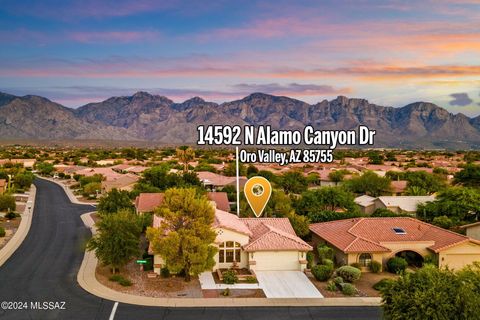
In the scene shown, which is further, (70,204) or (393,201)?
(70,204)

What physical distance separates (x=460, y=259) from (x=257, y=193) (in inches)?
700

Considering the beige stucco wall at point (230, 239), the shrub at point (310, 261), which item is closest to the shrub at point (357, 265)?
the shrub at point (310, 261)

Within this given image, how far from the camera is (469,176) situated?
78.3 m

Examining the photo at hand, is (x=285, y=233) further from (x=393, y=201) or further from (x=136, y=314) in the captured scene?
(x=393, y=201)

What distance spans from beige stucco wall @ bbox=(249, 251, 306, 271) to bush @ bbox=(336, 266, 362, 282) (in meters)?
3.30

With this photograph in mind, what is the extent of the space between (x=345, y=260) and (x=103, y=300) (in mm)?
18058

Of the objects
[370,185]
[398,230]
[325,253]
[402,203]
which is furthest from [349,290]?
[370,185]

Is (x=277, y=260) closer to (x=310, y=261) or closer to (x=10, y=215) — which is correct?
(x=310, y=261)

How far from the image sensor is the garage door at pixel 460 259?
37031 millimetres

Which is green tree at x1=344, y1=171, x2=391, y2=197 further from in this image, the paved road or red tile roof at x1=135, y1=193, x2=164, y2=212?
the paved road

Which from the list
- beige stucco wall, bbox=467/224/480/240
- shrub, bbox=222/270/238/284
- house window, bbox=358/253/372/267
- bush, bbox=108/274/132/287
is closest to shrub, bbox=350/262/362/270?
house window, bbox=358/253/372/267

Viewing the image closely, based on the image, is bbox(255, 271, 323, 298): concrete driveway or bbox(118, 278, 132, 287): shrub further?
bbox(118, 278, 132, 287): shrub

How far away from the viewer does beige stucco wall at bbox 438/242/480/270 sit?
1455 inches

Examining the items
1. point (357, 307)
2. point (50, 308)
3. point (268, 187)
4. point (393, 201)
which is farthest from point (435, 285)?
point (393, 201)
